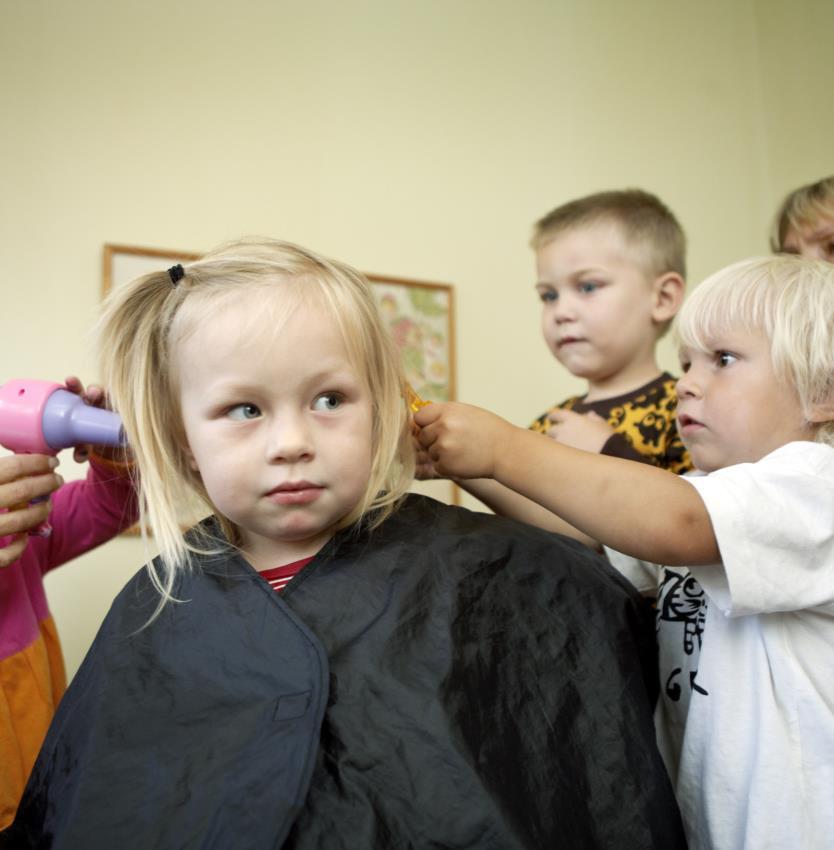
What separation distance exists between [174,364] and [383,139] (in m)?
1.70

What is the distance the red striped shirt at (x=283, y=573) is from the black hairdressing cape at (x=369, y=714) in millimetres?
64

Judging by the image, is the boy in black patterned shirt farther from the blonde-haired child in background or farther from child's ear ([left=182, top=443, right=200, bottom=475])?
child's ear ([left=182, top=443, right=200, bottom=475])

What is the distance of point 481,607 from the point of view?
979mm

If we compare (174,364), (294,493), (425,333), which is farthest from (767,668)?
(425,333)

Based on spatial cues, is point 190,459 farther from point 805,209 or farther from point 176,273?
point 805,209

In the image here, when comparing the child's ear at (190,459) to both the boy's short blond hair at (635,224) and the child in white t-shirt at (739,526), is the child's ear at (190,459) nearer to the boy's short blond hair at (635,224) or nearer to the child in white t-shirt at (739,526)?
the child in white t-shirt at (739,526)

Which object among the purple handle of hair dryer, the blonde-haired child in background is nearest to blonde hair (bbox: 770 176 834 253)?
the blonde-haired child in background

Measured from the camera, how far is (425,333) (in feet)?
8.20

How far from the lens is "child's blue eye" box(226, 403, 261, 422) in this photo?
0.99 m

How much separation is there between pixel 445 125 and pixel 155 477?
1.93m

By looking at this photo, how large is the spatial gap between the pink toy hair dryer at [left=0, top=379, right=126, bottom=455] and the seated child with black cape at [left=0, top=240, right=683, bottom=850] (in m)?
0.05

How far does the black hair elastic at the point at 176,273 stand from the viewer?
1062 mm

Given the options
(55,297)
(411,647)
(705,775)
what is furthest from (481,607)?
(55,297)

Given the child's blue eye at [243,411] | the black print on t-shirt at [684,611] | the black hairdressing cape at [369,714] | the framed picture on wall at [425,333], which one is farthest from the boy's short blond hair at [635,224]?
the child's blue eye at [243,411]
